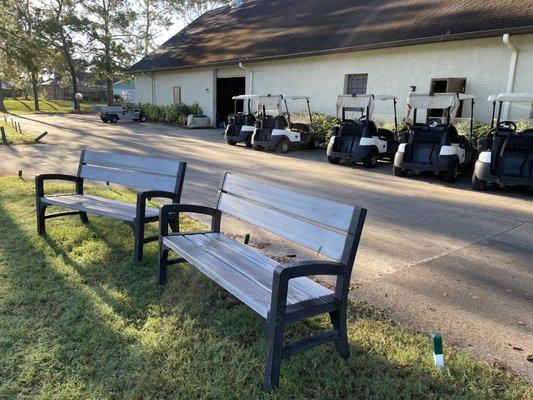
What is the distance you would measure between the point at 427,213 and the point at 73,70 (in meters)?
35.9

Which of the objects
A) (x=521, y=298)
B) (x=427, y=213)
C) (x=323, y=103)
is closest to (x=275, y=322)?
(x=521, y=298)

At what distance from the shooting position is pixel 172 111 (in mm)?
25062

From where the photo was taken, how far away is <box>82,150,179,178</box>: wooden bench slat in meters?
4.54

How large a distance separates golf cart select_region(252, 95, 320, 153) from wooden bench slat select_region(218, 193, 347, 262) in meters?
10.4

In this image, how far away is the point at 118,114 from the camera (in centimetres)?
2631

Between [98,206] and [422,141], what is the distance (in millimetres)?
7771

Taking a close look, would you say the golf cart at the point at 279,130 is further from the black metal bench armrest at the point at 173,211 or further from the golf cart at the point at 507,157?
the black metal bench armrest at the point at 173,211

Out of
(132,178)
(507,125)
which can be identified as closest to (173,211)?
(132,178)

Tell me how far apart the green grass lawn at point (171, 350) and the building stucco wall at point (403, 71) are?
11.3 meters

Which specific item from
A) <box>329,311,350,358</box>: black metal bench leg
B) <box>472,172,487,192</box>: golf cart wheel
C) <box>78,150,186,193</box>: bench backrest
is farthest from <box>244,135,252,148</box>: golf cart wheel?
<box>329,311,350,358</box>: black metal bench leg

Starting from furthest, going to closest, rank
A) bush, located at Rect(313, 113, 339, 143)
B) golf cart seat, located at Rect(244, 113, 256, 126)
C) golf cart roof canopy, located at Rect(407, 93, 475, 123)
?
golf cart seat, located at Rect(244, 113, 256, 126), bush, located at Rect(313, 113, 339, 143), golf cart roof canopy, located at Rect(407, 93, 475, 123)

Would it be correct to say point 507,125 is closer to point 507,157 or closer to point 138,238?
point 507,157

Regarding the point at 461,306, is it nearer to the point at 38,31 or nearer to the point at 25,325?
the point at 25,325

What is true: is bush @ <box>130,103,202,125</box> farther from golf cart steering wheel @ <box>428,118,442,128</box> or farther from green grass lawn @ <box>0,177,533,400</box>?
green grass lawn @ <box>0,177,533,400</box>
